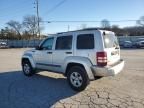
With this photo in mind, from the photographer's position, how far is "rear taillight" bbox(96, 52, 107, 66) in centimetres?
654

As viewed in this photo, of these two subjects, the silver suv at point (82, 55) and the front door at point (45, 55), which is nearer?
the silver suv at point (82, 55)

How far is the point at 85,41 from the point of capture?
23.0 feet

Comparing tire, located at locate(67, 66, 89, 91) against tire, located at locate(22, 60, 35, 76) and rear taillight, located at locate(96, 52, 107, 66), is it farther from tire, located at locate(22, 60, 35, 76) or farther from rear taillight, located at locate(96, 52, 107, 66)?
tire, located at locate(22, 60, 35, 76)

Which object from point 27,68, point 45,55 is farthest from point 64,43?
point 27,68

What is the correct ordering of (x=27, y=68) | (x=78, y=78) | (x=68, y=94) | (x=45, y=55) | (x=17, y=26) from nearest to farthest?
(x=68, y=94) → (x=78, y=78) → (x=45, y=55) → (x=27, y=68) → (x=17, y=26)

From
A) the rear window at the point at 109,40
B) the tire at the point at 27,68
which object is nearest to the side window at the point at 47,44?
the tire at the point at 27,68

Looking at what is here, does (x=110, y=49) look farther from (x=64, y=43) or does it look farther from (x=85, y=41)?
(x=64, y=43)

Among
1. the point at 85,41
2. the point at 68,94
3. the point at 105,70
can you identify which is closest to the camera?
the point at 105,70

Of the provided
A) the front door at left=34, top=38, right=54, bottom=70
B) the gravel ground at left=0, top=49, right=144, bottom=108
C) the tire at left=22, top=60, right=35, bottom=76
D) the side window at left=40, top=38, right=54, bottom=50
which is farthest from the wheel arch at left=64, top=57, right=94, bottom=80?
the tire at left=22, top=60, right=35, bottom=76

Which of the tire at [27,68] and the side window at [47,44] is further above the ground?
the side window at [47,44]

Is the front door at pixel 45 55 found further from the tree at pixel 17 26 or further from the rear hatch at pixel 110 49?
the tree at pixel 17 26

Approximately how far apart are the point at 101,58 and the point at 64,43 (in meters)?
1.82

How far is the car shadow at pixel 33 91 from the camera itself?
239 inches

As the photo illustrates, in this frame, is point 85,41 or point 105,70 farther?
point 85,41
